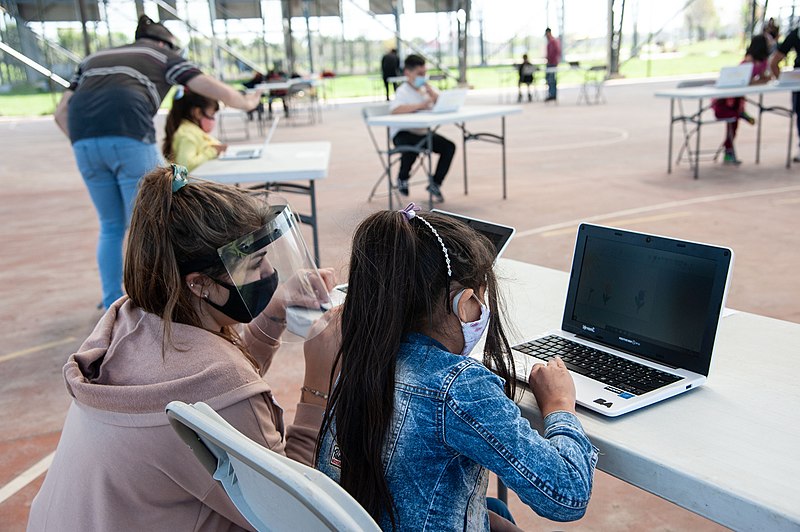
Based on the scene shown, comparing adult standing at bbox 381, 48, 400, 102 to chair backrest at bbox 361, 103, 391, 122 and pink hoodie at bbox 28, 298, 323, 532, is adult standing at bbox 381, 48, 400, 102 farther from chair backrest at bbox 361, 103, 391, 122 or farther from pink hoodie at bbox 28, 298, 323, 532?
pink hoodie at bbox 28, 298, 323, 532

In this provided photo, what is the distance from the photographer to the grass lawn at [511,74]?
20.1m

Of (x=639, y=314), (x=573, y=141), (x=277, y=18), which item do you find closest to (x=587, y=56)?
(x=277, y=18)

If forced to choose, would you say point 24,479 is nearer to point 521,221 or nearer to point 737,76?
point 521,221

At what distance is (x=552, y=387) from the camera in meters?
1.27

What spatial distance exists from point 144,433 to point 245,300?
33 centimetres

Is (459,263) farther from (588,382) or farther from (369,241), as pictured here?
(588,382)

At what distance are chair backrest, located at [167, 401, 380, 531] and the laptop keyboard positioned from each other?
65cm

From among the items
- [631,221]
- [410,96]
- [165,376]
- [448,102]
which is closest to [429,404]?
→ [165,376]

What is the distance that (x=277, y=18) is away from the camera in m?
21.9

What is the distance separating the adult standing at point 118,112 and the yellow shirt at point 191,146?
222mm

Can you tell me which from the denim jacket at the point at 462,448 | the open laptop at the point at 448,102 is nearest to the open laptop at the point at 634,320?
the denim jacket at the point at 462,448

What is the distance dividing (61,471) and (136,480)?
15 centimetres

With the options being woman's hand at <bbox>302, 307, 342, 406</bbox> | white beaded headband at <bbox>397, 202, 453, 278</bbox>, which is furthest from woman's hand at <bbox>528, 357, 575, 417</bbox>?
woman's hand at <bbox>302, 307, 342, 406</bbox>

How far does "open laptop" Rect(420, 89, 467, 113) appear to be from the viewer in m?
6.26
